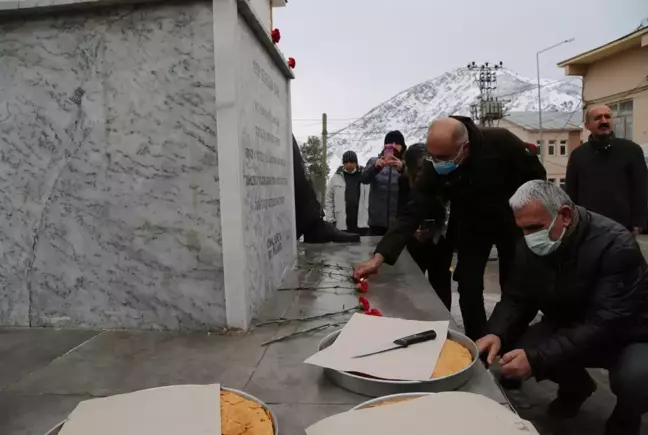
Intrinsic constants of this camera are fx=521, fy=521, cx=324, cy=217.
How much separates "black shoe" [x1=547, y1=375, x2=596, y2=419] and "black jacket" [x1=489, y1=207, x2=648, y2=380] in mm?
557

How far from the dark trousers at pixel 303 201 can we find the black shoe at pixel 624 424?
12.0 feet

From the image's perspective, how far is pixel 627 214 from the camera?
15.5ft

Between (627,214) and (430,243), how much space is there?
184 cm

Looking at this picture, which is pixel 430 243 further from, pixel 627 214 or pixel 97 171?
pixel 97 171

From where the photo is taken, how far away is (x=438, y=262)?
4609 mm

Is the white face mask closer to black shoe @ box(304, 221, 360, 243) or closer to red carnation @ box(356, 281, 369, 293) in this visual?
red carnation @ box(356, 281, 369, 293)

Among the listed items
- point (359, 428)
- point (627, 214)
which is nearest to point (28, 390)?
point (359, 428)

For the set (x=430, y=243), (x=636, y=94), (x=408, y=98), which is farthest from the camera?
(x=408, y=98)

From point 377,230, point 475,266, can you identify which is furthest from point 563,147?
point 475,266

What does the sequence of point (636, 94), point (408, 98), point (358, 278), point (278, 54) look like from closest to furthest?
point (358, 278) < point (278, 54) < point (636, 94) < point (408, 98)

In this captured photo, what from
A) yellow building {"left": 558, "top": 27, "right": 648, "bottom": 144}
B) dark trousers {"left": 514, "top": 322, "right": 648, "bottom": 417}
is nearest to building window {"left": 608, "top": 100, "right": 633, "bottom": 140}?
yellow building {"left": 558, "top": 27, "right": 648, "bottom": 144}

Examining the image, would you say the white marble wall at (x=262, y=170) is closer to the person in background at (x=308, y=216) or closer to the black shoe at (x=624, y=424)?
the person in background at (x=308, y=216)

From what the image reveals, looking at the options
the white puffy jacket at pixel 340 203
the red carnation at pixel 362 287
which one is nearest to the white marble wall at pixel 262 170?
the red carnation at pixel 362 287

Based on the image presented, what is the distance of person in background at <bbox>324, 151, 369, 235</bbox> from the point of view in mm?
6551
